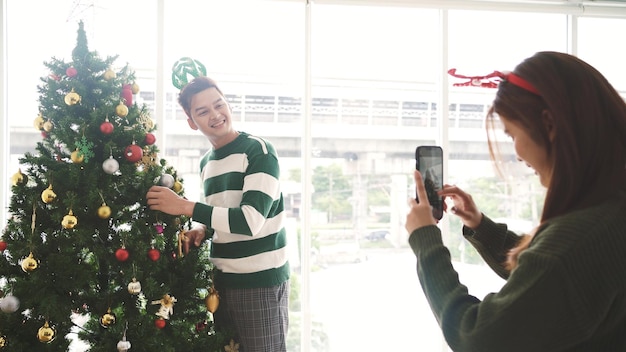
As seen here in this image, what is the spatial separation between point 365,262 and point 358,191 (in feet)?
1.35

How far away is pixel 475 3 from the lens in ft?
9.61

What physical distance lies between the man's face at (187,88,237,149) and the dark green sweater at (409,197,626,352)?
4.37 ft

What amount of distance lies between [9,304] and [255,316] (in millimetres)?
816

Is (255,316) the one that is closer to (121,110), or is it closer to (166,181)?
(166,181)

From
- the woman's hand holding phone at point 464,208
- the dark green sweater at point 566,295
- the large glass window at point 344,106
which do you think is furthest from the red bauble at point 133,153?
the dark green sweater at point 566,295

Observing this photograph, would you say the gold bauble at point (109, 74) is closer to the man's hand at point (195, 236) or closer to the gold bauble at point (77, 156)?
the gold bauble at point (77, 156)

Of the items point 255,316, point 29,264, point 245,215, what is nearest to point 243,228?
point 245,215

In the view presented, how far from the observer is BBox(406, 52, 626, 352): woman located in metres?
0.85

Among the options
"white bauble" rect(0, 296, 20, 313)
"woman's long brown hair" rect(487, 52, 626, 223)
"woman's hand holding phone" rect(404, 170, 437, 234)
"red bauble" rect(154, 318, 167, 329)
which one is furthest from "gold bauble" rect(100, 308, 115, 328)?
"woman's long brown hair" rect(487, 52, 626, 223)

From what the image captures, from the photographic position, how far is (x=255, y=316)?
1933mm

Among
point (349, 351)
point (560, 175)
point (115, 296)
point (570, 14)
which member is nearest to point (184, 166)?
point (115, 296)

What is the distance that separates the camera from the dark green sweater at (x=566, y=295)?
2.76 ft

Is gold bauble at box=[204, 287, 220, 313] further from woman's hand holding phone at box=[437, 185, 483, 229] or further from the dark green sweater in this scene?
the dark green sweater

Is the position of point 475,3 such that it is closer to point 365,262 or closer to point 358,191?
point 358,191
